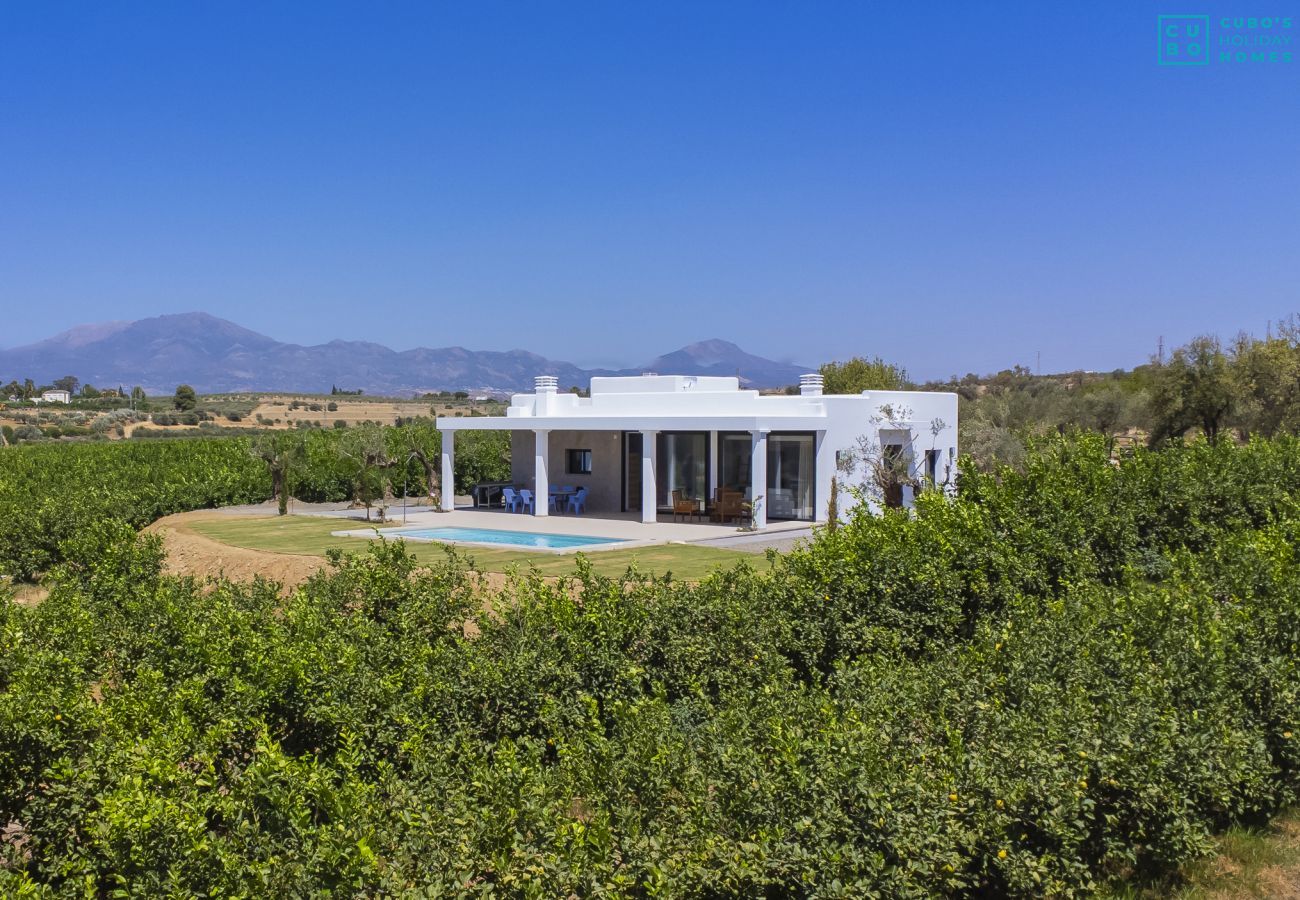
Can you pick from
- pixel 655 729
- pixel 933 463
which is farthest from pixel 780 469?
pixel 655 729

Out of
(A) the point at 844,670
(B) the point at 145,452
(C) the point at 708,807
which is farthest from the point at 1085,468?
(B) the point at 145,452

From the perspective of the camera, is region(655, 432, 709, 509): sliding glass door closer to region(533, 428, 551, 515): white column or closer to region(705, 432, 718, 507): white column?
region(705, 432, 718, 507): white column

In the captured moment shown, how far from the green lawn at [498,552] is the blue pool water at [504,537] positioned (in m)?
1.16

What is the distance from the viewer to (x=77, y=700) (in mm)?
6770

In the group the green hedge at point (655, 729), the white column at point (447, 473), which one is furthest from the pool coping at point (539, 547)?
the green hedge at point (655, 729)

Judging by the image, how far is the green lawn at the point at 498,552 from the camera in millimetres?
17969

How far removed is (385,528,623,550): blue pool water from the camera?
22.0 meters

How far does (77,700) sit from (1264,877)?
25.2 ft

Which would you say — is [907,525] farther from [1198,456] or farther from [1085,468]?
[1198,456]

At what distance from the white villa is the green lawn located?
→ 464cm

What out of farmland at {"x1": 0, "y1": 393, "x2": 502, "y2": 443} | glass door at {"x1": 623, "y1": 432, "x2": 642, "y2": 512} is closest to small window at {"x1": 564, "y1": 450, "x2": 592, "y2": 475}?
glass door at {"x1": 623, "y1": 432, "x2": 642, "y2": 512}

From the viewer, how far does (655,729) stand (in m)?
6.80

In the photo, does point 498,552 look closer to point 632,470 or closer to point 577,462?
point 632,470

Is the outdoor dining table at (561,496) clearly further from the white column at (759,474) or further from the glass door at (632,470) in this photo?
the white column at (759,474)
